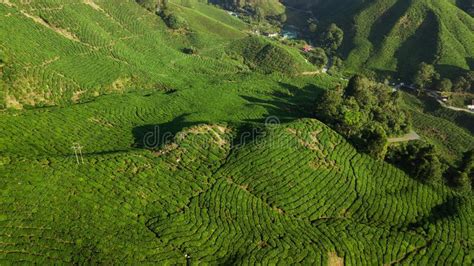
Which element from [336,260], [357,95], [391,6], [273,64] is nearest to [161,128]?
[336,260]

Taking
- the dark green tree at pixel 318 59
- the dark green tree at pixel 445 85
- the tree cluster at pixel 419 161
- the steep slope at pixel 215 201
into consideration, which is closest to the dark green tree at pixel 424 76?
the dark green tree at pixel 445 85

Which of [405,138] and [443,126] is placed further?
[443,126]

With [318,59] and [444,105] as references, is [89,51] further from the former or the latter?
[444,105]

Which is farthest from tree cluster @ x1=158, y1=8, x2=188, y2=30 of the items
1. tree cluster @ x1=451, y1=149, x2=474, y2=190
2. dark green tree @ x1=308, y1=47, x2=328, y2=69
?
tree cluster @ x1=451, y1=149, x2=474, y2=190

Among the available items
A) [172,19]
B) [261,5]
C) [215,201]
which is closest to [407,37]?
[261,5]

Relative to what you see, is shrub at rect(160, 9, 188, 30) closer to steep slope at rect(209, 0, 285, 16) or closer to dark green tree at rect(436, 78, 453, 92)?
steep slope at rect(209, 0, 285, 16)
